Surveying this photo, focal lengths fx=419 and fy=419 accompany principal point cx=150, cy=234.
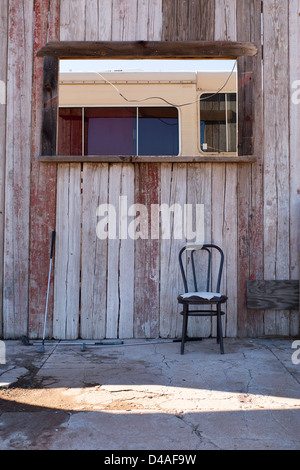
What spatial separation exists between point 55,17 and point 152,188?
1841 mm

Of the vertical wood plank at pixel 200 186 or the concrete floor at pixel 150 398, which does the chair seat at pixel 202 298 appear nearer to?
the concrete floor at pixel 150 398

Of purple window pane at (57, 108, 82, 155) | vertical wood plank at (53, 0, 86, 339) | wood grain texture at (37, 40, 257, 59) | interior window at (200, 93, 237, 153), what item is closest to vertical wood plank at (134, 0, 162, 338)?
wood grain texture at (37, 40, 257, 59)

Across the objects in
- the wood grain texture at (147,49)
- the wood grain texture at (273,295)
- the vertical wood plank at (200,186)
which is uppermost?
the wood grain texture at (147,49)

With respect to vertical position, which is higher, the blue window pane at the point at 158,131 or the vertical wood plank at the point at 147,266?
the blue window pane at the point at 158,131

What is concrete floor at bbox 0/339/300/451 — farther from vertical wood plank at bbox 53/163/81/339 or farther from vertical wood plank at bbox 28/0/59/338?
vertical wood plank at bbox 28/0/59/338

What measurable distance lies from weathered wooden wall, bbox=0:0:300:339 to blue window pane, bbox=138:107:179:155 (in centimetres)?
129

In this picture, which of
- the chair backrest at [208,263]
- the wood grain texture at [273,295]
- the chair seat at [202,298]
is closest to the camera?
the chair seat at [202,298]

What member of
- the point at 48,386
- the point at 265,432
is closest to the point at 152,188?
the point at 48,386

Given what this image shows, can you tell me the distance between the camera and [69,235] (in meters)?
3.88

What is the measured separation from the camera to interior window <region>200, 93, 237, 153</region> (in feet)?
16.8

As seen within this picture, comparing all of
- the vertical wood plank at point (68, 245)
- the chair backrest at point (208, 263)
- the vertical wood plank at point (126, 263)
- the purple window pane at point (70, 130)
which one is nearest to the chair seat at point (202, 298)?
the chair backrest at point (208, 263)

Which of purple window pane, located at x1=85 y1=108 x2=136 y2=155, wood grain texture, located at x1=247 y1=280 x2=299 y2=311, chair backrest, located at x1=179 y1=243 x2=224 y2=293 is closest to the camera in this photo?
chair backrest, located at x1=179 y1=243 x2=224 y2=293

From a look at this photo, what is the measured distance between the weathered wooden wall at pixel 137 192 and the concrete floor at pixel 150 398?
1.27ft

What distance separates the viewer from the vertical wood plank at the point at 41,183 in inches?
152
